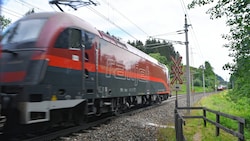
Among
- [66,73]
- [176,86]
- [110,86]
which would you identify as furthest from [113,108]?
[176,86]

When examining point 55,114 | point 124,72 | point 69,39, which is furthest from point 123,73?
point 55,114

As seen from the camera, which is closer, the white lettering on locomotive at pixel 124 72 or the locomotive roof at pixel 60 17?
the locomotive roof at pixel 60 17

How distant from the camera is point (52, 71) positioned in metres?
8.27

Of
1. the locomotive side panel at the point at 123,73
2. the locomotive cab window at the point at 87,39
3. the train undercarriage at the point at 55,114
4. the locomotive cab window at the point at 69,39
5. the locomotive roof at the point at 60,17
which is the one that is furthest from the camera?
the locomotive side panel at the point at 123,73

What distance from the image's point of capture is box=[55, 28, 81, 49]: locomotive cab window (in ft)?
28.7

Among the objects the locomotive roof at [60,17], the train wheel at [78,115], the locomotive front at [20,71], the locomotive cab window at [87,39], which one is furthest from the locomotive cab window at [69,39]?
the train wheel at [78,115]

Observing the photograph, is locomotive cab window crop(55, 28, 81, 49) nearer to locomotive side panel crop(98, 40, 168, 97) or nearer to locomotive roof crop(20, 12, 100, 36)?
locomotive roof crop(20, 12, 100, 36)

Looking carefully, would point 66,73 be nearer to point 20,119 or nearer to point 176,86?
point 20,119

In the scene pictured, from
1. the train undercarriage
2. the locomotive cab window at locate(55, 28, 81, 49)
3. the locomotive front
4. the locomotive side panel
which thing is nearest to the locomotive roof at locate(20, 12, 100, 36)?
the locomotive cab window at locate(55, 28, 81, 49)

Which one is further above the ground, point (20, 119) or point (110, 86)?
point (110, 86)

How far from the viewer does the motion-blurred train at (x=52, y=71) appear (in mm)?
7609

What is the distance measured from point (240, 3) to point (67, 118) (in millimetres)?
6890

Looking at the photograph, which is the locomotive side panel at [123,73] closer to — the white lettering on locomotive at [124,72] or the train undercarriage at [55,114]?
the white lettering on locomotive at [124,72]

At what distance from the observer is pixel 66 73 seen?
892cm
